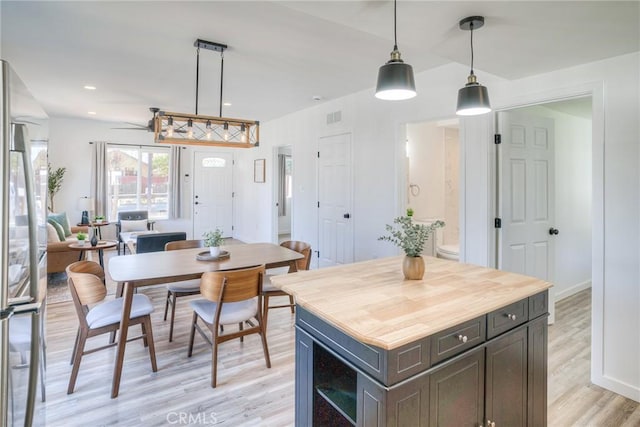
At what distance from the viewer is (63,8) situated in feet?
8.17

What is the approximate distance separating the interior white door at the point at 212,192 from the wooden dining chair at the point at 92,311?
585 cm

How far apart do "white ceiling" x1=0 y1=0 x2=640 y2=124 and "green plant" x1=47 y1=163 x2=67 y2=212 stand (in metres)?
2.29

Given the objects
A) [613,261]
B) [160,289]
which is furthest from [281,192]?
[613,261]

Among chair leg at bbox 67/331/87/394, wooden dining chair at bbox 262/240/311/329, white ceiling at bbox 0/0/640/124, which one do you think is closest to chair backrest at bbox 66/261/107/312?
chair leg at bbox 67/331/87/394

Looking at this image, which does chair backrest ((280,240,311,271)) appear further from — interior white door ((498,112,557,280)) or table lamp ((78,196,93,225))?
table lamp ((78,196,93,225))

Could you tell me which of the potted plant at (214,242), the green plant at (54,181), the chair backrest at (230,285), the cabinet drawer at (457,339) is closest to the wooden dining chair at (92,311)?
the chair backrest at (230,285)

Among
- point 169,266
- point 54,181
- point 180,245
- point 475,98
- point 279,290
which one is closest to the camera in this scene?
point 475,98

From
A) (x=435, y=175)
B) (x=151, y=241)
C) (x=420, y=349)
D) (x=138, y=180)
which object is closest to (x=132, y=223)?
(x=138, y=180)

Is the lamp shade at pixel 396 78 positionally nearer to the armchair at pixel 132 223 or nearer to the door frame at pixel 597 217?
the door frame at pixel 597 217

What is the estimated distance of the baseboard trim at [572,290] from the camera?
4.17m

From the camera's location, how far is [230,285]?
236 cm

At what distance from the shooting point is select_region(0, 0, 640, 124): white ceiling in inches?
74.6

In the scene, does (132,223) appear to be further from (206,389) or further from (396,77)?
(396,77)

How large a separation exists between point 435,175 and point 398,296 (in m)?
4.47
